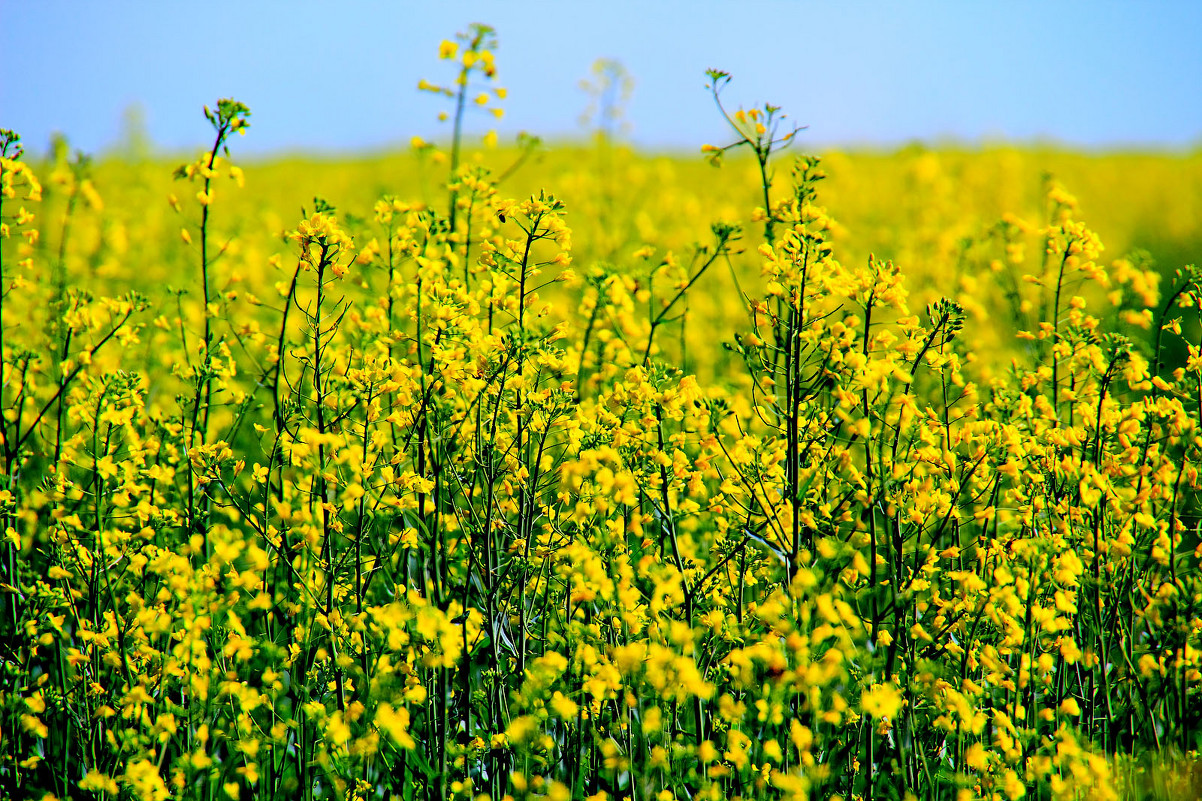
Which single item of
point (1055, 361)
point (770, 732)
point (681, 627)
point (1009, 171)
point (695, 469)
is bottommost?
point (770, 732)

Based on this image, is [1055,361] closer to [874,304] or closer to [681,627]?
[874,304]

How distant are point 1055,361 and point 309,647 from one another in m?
2.72

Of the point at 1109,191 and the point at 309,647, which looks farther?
the point at 1109,191

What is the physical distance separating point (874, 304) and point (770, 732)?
147 centimetres

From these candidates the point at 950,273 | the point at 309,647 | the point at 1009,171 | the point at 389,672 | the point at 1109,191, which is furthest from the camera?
the point at 1109,191

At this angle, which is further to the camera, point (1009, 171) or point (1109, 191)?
point (1109, 191)

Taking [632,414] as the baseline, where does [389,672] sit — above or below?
below

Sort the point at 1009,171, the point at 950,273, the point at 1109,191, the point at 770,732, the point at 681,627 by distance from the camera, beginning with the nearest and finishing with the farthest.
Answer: the point at 681,627, the point at 770,732, the point at 950,273, the point at 1009,171, the point at 1109,191

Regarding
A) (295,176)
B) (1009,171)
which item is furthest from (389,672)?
(295,176)

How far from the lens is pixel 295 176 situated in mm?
17922

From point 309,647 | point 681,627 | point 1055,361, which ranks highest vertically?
point 1055,361

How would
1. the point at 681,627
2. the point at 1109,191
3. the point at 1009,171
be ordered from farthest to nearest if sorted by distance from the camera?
the point at 1109,191
the point at 1009,171
the point at 681,627

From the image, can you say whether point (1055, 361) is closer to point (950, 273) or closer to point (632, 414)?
point (632, 414)

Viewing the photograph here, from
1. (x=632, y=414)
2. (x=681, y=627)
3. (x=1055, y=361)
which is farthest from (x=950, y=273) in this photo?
(x=681, y=627)
